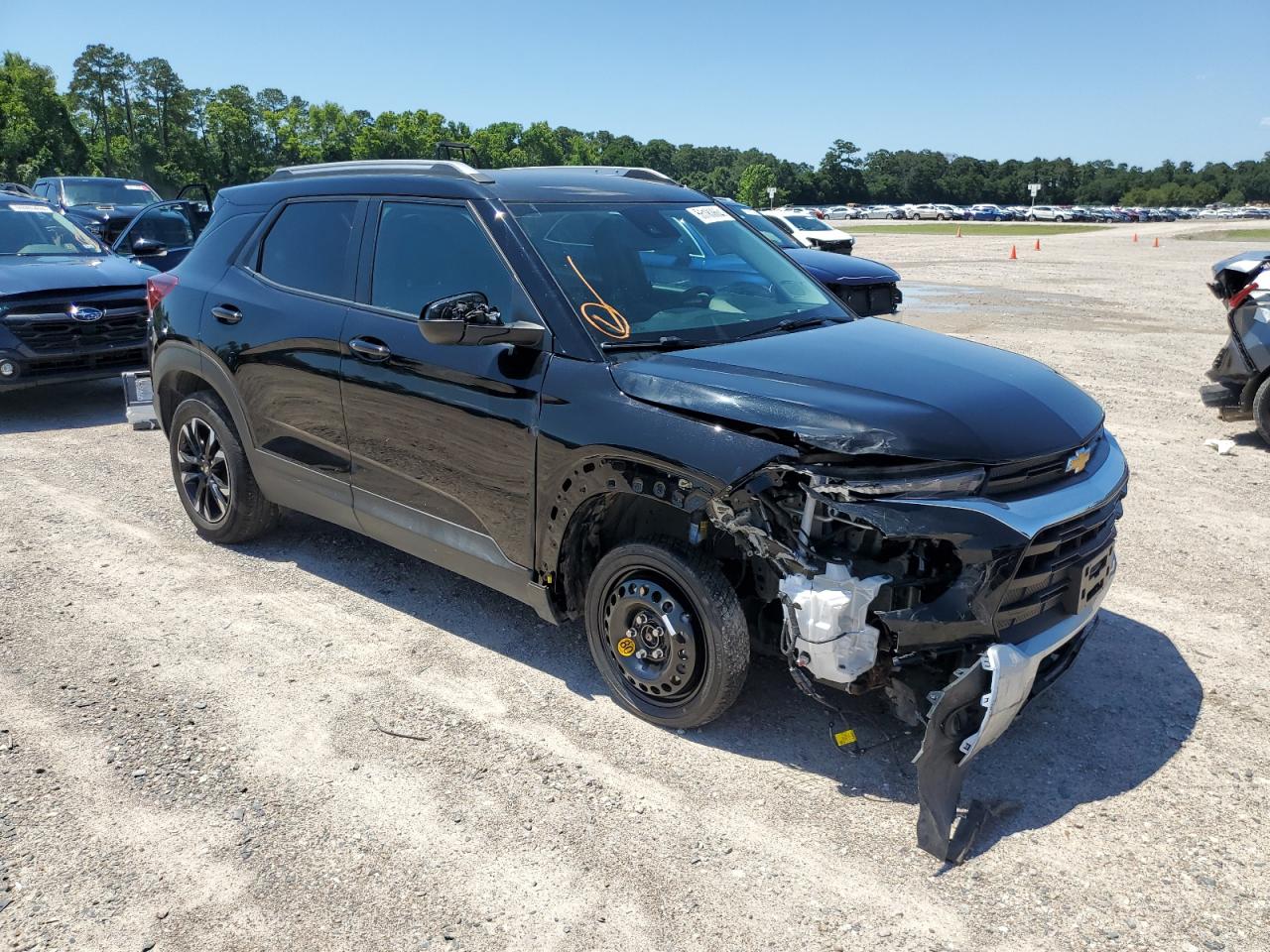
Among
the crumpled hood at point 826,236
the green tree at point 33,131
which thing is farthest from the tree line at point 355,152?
the crumpled hood at point 826,236

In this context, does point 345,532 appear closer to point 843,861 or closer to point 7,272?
point 843,861

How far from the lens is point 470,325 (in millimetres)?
3604

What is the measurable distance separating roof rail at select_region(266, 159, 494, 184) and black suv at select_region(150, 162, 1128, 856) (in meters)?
A: 0.02

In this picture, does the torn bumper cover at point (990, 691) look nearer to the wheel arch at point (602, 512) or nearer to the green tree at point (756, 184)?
the wheel arch at point (602, 512)

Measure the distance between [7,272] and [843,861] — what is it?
9.07 metres

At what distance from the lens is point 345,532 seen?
236 inches

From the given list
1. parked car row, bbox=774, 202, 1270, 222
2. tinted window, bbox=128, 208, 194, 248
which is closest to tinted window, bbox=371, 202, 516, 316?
tinted window, bbox=128, 208, 194, 248

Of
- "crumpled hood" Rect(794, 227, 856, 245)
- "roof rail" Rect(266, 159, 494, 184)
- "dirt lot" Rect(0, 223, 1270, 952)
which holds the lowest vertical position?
"dirt lot" Rect(0, 223, 1270, 952)

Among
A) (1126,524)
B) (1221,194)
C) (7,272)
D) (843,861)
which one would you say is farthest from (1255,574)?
(1221,194)

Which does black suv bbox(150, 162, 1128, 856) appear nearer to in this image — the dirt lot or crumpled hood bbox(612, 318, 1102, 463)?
crumpled hood bbox(612, 318, 1102, 463)

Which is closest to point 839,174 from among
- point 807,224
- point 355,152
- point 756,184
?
point 756,184

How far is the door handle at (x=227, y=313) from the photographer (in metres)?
5.06

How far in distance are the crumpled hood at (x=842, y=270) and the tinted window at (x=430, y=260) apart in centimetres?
801

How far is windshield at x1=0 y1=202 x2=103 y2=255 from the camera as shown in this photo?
9.71 metres
